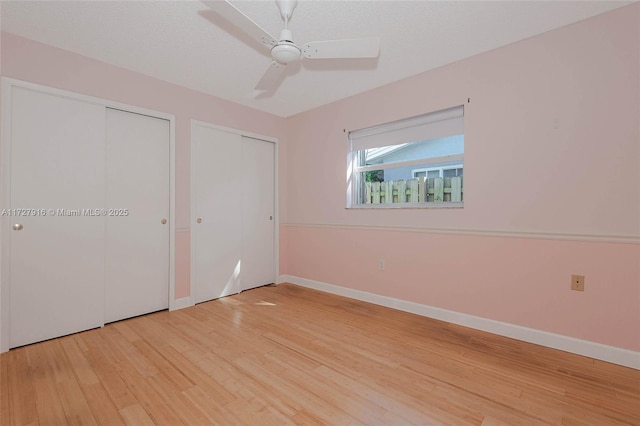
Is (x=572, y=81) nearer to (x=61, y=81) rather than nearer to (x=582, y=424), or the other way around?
(x=582, y=424)

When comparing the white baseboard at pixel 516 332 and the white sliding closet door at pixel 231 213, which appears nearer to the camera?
the white baseboard at pixel 516 332

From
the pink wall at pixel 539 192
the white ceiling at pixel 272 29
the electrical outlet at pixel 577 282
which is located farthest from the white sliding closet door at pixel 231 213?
the electrical outlet at pixel 577 282

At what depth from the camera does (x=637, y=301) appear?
201 cm

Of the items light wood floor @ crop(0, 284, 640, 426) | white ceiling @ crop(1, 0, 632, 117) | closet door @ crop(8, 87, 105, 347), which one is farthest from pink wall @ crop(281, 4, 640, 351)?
closet door @ crop(8, 87, 105, 347)

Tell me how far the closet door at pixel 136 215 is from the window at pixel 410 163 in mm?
2182

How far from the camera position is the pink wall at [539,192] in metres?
2.06

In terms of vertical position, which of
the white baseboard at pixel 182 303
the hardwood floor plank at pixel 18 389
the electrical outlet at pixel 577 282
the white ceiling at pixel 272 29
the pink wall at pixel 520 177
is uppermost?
the white ceiling at pixel 272 29

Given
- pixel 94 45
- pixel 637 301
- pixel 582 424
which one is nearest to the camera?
pixel 582 424

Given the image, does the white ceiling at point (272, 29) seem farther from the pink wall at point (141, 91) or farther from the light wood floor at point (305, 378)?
the light wood floor at point (305, 378)

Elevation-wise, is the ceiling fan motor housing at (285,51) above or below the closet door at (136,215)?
above

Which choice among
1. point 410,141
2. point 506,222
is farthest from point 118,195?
point 506,222

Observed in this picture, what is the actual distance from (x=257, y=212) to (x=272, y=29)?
2380mm

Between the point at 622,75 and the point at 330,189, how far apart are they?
2778 millimetres

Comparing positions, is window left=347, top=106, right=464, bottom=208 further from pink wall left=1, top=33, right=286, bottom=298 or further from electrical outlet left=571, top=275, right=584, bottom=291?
pink wall left=1, top=33, right=286, bottom=298
